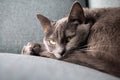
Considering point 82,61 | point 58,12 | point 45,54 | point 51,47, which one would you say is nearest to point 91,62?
point 82,61

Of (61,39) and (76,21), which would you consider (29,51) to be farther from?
(76,21)

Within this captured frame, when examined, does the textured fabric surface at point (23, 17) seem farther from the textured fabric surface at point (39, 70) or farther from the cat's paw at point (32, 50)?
the textured fabric surface at point (39, 70)

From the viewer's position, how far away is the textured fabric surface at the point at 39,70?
2.76ft

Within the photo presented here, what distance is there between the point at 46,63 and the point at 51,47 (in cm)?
61

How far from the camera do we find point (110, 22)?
1.40 metres

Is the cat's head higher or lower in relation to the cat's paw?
higher

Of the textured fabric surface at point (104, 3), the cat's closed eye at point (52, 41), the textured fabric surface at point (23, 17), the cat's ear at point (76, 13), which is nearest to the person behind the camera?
the cat's ear at point (76, 13)

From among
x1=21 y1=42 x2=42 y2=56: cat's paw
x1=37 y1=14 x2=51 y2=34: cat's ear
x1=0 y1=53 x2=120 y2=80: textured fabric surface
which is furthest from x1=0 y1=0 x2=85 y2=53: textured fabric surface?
x1=0 y1=53 x2=120 y2=80: textured fabric surface

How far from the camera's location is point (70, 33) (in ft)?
4.76

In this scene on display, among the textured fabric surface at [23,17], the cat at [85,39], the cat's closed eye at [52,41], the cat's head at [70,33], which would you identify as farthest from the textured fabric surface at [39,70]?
the textured fabric surface at [23,17]

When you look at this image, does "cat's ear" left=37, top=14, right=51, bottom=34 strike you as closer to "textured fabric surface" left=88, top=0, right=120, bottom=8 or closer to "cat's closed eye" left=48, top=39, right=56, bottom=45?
"cat's closed eye" left=48, top=39, right=56, bottom=45

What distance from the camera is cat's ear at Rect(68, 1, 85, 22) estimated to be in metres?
1.41

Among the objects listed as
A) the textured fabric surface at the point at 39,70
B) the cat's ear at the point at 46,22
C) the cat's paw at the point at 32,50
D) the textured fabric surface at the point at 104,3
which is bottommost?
the textured fabric surface at the point at 39,70

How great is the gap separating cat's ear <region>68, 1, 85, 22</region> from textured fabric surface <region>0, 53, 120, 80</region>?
1.64 ft
